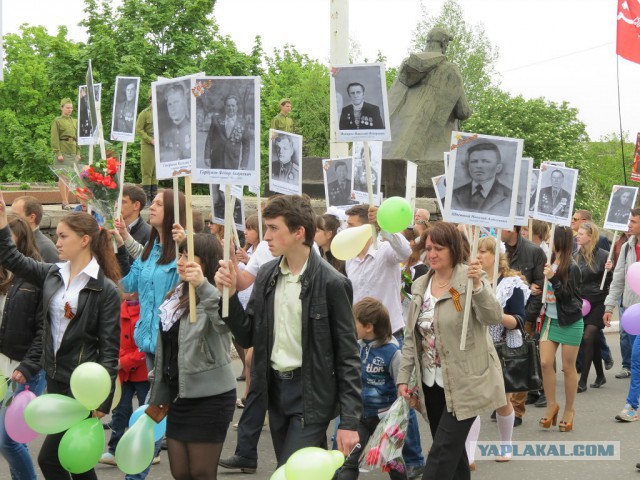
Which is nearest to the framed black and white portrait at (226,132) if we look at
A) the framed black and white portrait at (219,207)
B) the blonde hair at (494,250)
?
the blonde hair at (494,250)

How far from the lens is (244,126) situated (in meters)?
5.23

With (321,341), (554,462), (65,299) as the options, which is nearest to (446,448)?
(321,341)

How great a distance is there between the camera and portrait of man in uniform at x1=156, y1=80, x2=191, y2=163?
5.37 meters

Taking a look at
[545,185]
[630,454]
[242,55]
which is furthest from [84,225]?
[242,55]

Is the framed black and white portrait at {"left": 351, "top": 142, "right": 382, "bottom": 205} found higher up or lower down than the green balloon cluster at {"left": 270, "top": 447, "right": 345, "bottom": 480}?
higher up

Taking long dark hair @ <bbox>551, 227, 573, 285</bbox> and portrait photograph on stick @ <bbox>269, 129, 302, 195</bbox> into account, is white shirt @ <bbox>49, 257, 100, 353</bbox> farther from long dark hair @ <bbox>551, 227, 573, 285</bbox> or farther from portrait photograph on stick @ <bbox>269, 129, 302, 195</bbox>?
long dark hair @ <bbox>551, 227, 573, 285</bbox>

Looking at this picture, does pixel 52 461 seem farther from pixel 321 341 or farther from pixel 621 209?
pixel 621 209

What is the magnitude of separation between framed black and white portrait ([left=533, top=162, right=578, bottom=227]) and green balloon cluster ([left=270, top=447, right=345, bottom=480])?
5550mm

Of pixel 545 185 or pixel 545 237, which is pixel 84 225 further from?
pixel 545 237

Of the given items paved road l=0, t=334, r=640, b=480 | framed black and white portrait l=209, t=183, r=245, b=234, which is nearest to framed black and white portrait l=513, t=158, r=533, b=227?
paved road l=0, t=334, r=640, b=480

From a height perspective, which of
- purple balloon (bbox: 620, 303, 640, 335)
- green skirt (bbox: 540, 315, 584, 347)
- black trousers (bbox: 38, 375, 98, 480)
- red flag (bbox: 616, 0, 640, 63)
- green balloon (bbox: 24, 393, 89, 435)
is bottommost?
green skirt (bbox: 540, 315, 584, 347)

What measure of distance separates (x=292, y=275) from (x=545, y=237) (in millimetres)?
6246

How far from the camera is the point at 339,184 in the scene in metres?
10.7

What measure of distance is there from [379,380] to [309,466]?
2487mm
